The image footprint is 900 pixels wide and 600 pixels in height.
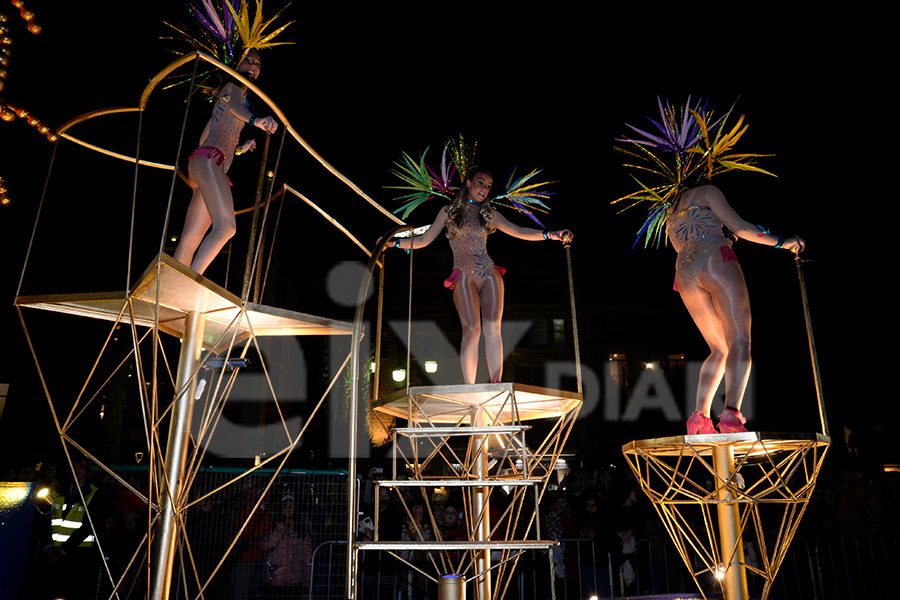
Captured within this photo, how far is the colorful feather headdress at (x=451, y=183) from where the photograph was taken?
254 inches

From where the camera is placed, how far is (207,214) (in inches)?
178

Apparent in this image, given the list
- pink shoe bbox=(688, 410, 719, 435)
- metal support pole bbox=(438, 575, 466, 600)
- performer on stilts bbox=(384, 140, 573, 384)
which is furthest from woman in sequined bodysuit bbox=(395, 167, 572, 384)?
metal support pole bbox=(438, 575, 466, 600)

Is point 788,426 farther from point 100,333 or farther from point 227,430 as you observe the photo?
point 100,333

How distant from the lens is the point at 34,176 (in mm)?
5582

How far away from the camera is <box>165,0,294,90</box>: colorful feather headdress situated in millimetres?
4840

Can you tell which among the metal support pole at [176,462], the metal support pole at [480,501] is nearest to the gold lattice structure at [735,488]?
the metal support pole at [480,501]

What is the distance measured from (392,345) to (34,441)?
67.8 feet

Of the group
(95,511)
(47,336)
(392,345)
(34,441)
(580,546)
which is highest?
(392,345)

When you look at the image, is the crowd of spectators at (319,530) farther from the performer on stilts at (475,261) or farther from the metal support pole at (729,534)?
the metal support pole at (729,534)

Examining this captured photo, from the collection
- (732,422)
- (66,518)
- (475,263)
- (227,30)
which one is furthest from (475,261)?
(66,518)

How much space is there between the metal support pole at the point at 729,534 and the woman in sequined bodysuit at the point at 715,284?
0.85 ft

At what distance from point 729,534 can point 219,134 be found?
15.1 ft

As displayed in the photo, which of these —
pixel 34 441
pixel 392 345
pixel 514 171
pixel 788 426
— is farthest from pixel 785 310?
pixel 34 441

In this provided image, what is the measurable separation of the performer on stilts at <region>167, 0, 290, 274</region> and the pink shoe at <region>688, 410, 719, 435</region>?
3.66m
